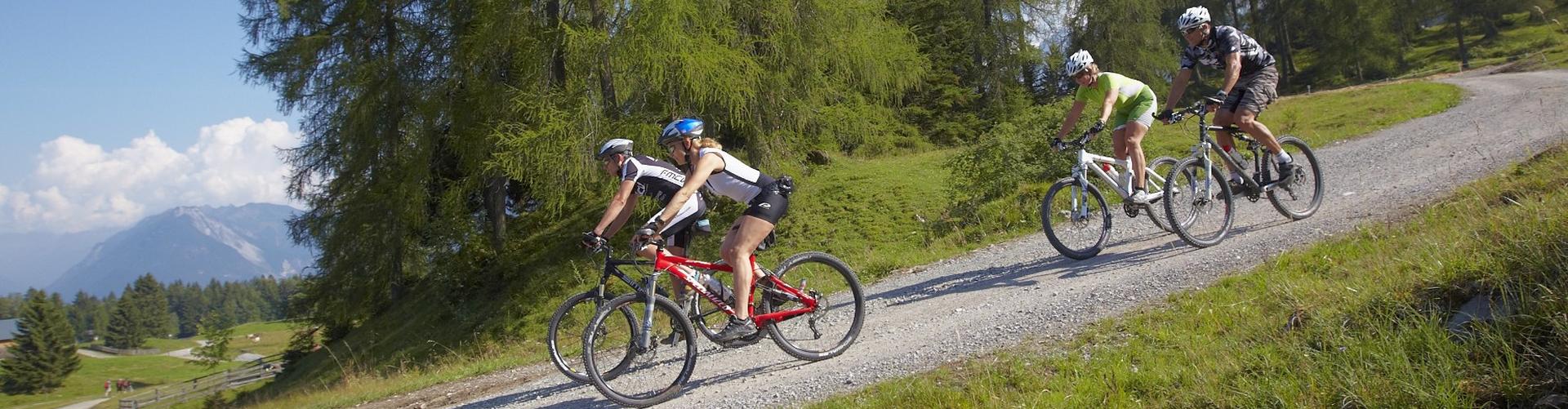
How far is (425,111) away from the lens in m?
20.7

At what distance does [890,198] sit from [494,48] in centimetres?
930

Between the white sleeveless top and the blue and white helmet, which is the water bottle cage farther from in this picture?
the blue and white helmet

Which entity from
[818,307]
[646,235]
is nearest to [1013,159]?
[818,307]

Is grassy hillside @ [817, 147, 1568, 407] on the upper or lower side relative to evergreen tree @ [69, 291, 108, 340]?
lower

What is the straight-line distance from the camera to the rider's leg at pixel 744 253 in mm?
6250

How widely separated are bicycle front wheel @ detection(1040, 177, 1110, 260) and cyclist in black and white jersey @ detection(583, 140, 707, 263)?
360 centimetres

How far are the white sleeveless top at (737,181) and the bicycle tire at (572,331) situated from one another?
1.08 meters

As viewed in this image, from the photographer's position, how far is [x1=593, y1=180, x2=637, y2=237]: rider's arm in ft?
19.7

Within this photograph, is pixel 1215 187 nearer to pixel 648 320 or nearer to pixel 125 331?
pixel 648 320

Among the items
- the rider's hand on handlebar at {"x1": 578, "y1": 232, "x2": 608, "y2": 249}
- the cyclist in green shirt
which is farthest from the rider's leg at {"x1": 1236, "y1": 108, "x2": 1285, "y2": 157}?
the rider's hand on handlebar at {"x1": 578, "y1": 232, "x2": 608, "y2": 249}

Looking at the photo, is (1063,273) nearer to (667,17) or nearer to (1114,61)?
(667,17)

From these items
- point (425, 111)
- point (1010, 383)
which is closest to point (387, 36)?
point (425, 111)

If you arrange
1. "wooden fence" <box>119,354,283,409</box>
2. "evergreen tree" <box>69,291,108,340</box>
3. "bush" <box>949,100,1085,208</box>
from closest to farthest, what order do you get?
1. "bush" <box>949,100,1085,208</box>
2. "wooden fence" <box>119,354,283,409</box>
3. "evergreen tree" <box>69,291,108,340</box>

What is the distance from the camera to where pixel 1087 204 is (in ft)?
27.1
